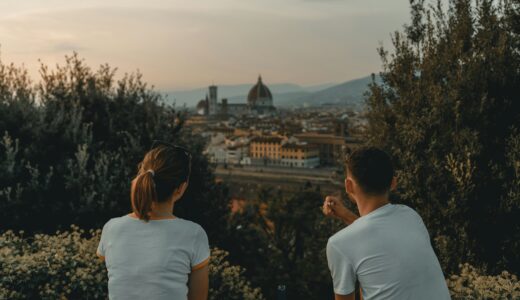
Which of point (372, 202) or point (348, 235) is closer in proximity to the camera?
point (348, 235)

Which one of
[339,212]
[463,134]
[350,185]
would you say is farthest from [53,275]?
[463,134]

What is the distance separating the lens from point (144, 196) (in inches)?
97.3

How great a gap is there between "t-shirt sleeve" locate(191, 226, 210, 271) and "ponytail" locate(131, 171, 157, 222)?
11.7 inches

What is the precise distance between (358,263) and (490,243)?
241 inches

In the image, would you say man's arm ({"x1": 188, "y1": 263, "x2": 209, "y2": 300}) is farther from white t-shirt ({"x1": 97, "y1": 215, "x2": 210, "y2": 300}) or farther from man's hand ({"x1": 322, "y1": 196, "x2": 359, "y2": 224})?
man's hand ({"x1": 322, "y1": 196, "x2": 359, "y2": 224})

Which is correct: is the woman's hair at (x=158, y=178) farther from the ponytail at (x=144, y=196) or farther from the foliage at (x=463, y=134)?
the foliage at (x=463, y=134)

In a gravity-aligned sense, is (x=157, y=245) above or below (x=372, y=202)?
below

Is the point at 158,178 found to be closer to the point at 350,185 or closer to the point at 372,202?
the point at 350,185

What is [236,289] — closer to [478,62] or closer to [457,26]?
[478,62]

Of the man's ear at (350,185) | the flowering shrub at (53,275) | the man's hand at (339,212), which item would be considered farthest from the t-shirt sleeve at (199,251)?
the flowering shrub at (53,275)

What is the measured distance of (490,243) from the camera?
7410mm

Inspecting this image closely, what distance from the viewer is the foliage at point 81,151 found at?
816 centimetres

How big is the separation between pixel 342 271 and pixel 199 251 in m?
0.75

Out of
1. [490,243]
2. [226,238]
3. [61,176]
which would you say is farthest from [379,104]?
[61,176]
